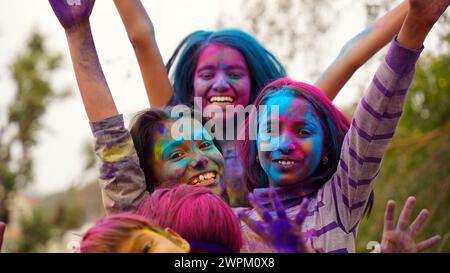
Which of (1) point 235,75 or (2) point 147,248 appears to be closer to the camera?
(2) point 147,248

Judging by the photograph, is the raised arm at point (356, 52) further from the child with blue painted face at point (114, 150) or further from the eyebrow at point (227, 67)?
the child with blue painted face at point (114, 150)

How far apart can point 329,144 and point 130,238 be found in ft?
2.92

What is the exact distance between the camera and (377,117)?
2211 millimetres

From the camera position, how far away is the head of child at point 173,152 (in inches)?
101

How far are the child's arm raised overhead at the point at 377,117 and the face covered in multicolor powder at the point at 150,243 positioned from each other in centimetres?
65

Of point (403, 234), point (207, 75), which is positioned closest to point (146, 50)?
point (207, 75)

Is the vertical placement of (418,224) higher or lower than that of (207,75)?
lower

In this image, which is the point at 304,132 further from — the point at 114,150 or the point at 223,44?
the point at 223,44

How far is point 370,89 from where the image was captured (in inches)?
87.1

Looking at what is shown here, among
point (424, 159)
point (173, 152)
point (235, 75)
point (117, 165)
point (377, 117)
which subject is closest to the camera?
point (377, 117)

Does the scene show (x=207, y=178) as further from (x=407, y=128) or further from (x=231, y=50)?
(x=407, y=128)

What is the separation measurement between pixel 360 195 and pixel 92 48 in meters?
0.84

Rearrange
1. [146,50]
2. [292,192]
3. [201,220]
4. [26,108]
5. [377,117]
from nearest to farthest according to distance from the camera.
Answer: [201,220]
[377,117]
[292,192]
[146,50]
[26,108]

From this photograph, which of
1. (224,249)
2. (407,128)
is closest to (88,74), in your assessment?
(224,249)
